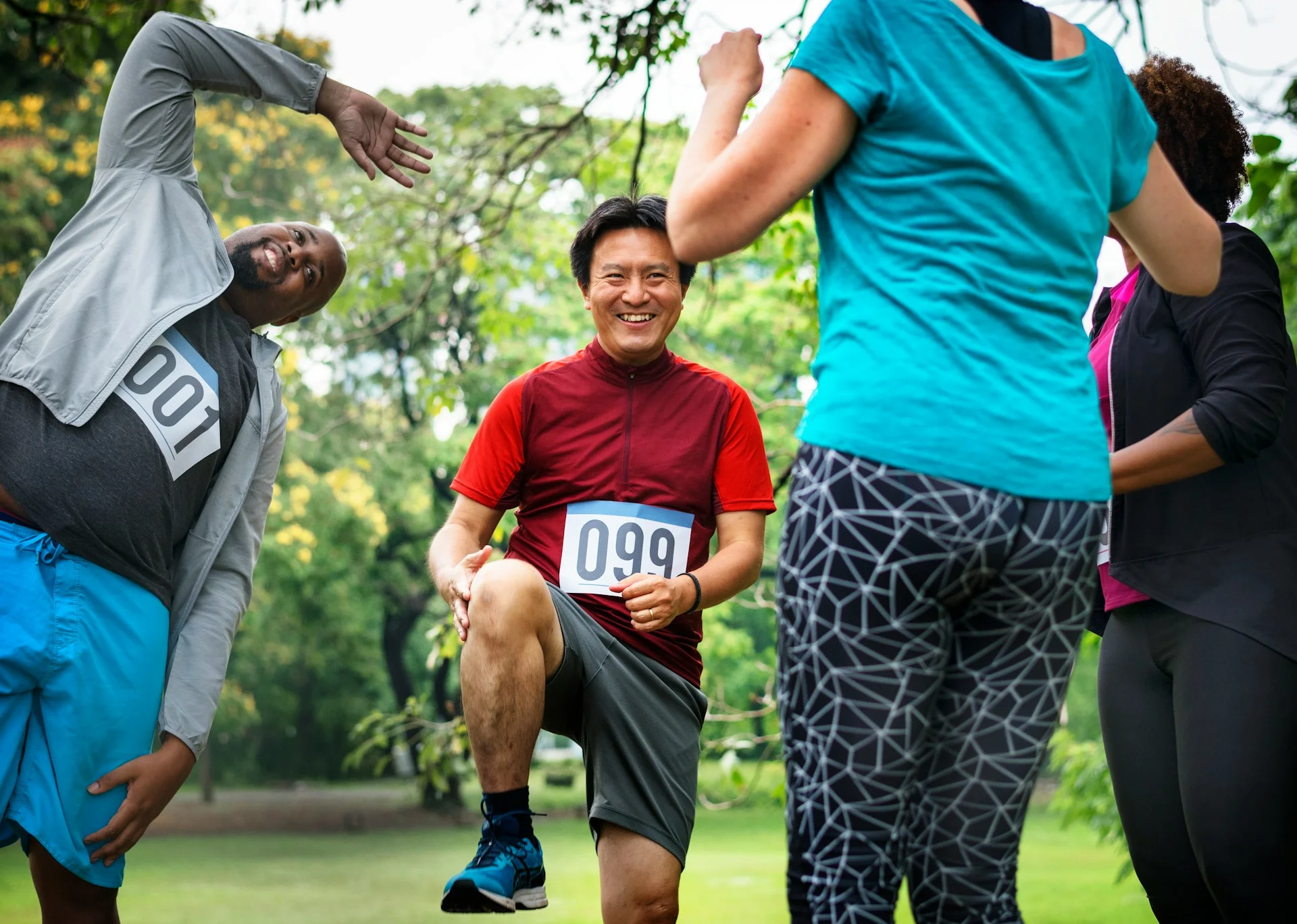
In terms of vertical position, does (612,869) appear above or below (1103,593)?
below

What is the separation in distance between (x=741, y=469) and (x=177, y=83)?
1.42 m

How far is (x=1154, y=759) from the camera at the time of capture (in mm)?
2158

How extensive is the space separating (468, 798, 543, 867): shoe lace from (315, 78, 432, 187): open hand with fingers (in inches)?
50.6

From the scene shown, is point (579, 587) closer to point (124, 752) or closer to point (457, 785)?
point (124, 752)

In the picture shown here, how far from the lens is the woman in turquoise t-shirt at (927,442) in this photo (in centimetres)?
130

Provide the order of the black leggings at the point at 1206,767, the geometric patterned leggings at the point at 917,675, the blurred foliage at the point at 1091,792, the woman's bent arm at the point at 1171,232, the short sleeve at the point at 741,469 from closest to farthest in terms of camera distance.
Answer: the geometric patterned leggings at the point at 917,675, the woman's bent arm at the point at 1171,232, the black leggings at the point at 1206,767, the short sleeve at the point at 741,469, the blurred foliage at the point at 1091,792

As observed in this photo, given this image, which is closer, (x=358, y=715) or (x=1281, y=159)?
(x=1281, y=159)

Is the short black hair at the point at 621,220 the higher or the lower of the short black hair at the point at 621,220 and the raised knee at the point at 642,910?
the higher

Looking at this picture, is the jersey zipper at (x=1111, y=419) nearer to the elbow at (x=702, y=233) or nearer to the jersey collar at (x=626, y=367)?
the jersey collar at (x=626, y=367)

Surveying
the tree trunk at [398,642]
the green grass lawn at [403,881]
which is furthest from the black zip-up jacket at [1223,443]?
the tree trunk at [398,642]

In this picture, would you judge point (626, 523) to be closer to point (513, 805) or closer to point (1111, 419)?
point (513, 805)

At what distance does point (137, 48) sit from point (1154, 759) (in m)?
2.42

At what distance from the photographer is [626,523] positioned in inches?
97.8

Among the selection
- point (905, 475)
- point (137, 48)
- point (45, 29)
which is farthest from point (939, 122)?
point (45, 29)
